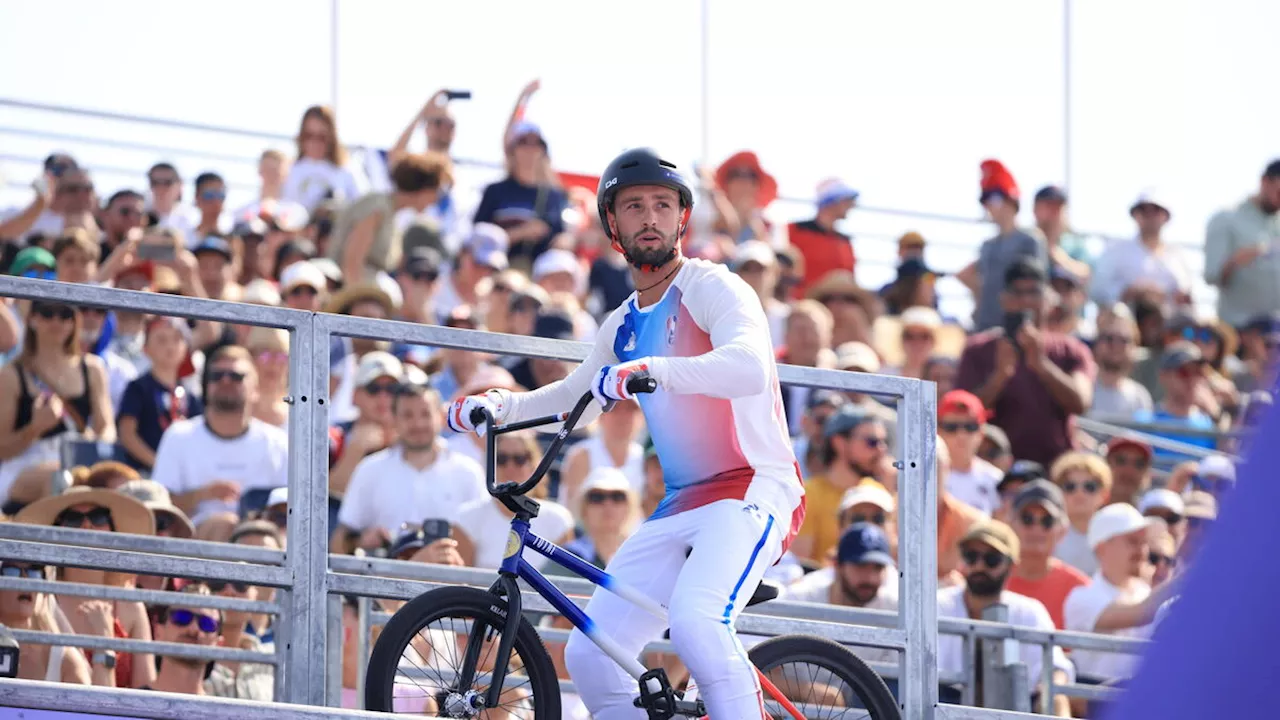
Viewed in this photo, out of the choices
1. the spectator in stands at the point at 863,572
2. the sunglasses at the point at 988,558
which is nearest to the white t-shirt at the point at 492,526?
the spectator in stands at the point at 863,572

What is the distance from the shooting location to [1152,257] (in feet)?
54.6

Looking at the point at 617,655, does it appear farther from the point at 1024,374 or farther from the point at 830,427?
the point at 1024,374

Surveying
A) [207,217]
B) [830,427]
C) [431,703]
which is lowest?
[431,703]

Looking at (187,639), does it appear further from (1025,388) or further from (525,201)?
(525,201)

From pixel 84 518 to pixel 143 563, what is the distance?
2510mm

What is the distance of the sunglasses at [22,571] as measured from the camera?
309 inches

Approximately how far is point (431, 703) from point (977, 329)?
9.24 m

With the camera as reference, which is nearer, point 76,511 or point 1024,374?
point 76,511

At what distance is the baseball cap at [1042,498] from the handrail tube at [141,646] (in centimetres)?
470

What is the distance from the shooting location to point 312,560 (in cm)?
621

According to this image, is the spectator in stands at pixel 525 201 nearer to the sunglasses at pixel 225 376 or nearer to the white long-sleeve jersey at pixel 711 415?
the sunglasses at pixel 225 376

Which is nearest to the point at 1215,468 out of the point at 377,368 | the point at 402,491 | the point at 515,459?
the point at 515,459

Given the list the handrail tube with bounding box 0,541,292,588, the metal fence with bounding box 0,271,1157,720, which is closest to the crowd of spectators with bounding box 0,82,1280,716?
the metal fence with bounding box 0,271,1157,720

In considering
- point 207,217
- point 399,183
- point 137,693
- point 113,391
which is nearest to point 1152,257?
point 399,183
